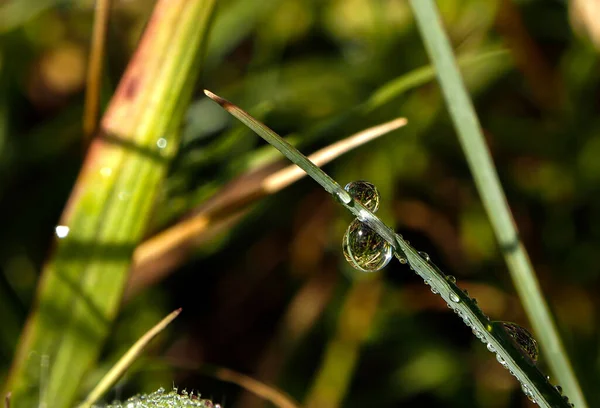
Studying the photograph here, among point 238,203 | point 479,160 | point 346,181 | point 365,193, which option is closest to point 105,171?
point 238,203

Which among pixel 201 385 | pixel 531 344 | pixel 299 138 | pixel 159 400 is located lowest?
pixel 159 400

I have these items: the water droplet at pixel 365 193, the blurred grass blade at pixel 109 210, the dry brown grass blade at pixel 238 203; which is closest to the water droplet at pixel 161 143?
the blurred grass blade at pixel 109 210

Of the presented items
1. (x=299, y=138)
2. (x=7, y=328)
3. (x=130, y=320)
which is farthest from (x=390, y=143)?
(x=7, y=328)

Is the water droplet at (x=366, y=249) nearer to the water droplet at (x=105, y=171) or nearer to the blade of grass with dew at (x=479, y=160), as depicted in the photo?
the blade of grass with dew at (x=479, y=160)

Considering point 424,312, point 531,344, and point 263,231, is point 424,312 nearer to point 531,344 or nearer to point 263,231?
point 263,231

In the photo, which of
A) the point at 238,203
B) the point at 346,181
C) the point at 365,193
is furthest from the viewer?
the point at 346,181

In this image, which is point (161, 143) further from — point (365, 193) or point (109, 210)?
point (365, 193)

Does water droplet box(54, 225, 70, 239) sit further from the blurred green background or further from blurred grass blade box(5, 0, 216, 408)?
the blurred green background
